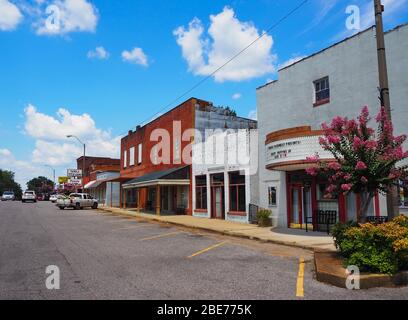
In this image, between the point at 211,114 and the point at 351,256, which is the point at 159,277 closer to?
the point at 351,256

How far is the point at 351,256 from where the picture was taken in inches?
315

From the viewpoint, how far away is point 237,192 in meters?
21.8

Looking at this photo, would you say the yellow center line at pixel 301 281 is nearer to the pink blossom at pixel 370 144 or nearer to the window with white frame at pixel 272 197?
the pink blossom at pixel 370 144

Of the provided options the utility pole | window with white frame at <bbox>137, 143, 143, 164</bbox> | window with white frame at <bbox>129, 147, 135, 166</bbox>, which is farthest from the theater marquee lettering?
window with white frame at <bbox>129, 147, 135, 166</bbox>

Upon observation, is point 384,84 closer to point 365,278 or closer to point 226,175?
point 365,278

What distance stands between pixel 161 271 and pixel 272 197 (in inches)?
440

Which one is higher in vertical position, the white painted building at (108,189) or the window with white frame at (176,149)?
the window with white frame at (176,149)

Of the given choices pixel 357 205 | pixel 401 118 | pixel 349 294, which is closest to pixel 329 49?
pixel 401 118

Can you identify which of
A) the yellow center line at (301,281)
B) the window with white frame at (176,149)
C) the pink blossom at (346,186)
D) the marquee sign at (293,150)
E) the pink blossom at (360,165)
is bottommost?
the yellow center line at (301,281)

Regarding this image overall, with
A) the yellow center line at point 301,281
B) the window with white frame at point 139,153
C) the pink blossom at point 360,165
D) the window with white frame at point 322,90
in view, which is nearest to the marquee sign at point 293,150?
the window with white frame at point 322,90

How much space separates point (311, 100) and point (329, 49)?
2265 mm

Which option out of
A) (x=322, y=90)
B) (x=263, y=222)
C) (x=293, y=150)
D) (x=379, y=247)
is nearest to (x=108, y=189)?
(x=263, y=222)

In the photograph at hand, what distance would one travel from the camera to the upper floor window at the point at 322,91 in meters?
16.3

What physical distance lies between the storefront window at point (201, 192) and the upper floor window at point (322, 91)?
34.9ft
